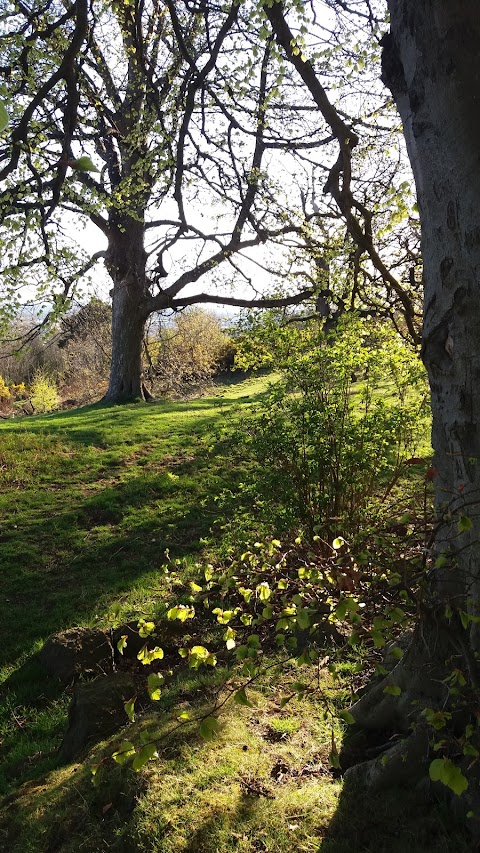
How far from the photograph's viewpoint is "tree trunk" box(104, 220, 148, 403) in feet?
54.9

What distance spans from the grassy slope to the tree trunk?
781 cm

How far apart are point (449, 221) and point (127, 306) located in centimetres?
1535

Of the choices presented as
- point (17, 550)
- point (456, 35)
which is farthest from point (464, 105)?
point (17, 550)

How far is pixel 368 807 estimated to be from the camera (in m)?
2.61

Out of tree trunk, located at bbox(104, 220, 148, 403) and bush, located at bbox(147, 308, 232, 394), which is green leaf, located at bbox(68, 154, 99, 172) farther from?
bush, located at bbox(147, 308, 232, 394)

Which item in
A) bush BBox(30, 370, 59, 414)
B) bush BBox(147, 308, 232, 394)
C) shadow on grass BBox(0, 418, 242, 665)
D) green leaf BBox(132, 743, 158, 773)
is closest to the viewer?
green leaf BBox(132, 743, 158, 773)

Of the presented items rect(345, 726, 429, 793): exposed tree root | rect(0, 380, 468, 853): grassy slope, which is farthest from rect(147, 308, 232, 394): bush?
rect(345, 726, 429, 793): exposed tree root

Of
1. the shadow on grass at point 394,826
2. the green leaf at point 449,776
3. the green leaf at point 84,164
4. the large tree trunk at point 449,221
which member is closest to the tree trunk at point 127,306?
the large tree trunk at point 449,221

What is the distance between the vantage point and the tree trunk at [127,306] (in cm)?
1673

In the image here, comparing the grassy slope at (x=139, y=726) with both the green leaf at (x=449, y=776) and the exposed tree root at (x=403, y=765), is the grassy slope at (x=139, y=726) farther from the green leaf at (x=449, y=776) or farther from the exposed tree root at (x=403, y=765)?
the green leaf at (x=449, y=776)

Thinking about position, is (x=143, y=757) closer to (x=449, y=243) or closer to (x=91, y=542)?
(x=449, y=243)

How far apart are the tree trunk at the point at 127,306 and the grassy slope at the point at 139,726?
25.6 ft

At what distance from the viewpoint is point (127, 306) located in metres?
16.7

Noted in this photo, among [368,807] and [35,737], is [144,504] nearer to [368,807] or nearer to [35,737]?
[35,737]
